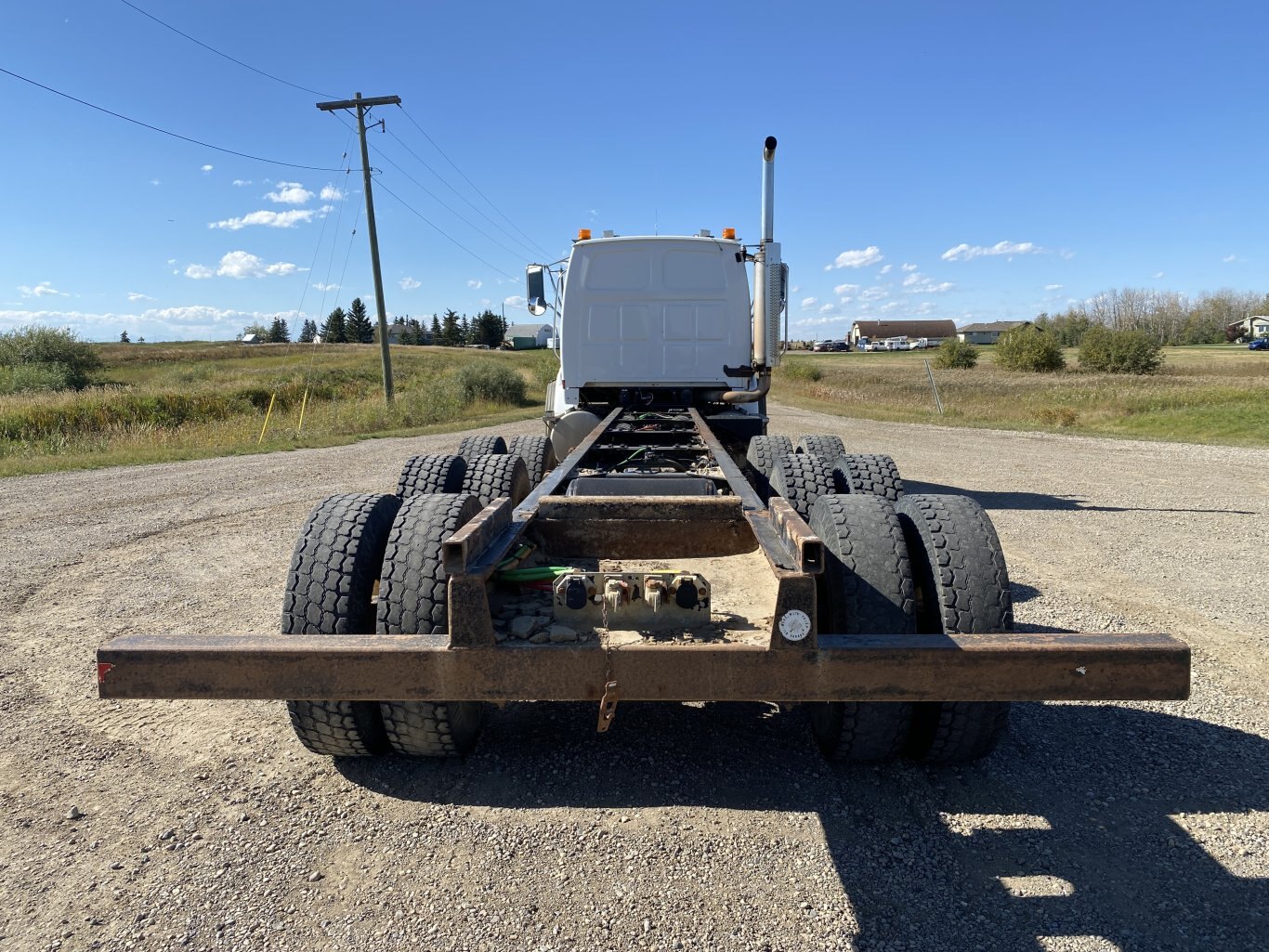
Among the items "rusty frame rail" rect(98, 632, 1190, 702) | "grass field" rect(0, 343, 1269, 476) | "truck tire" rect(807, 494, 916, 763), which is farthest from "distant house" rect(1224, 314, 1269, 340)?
"rusty frame rail" rect(98, 632, 1190, 702)

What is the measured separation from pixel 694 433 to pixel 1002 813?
3.89 m

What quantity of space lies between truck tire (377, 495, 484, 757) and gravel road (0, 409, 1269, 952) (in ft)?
0.69

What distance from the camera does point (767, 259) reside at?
633 centimetres

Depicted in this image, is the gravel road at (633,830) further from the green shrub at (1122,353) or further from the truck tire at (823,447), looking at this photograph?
the green shrub at (1122,353)

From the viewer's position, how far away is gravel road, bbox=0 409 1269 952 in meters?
2.20

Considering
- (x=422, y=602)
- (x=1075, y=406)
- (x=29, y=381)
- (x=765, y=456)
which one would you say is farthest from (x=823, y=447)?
(x=29, y=381)

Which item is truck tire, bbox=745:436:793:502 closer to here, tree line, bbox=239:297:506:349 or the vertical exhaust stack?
the vertical exhaust stack

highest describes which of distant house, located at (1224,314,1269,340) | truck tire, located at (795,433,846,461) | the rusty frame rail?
distant house, located at (1224,314,1269,340)

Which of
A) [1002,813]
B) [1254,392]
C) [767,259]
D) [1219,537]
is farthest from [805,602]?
[1254,392]

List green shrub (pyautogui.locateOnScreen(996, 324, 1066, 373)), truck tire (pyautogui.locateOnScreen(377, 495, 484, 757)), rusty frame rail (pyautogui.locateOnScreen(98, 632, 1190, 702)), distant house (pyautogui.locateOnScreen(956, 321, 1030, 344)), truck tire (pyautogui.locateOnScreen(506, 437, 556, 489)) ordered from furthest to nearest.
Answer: distant house (pyautogui.locateOnScreen(956, 321, 1030, 344)) < green shrub (pyautogui.locateOnScreen(996, 324, 1066, 373)) < truck tire (pyautogui.locateOnScreen(506, 437, 556, 489)) < truck tire (pyautogui.locateOnScreen(377, 495, 484, 757)) < rusty frame rail (pyautogui.locateOnScreen(98, 632, 1190, 702))

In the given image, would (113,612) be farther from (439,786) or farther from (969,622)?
(969,622)

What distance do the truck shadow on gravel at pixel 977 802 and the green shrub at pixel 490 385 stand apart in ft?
→ 81.8

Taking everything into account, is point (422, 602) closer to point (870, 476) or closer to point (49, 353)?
point (870, 476)

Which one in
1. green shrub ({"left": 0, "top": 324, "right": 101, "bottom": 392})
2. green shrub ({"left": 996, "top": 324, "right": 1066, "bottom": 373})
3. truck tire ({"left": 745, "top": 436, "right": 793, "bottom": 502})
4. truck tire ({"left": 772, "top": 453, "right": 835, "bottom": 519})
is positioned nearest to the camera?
truck tire ({"left": 772, "top": 453, "right": 835, "bottom": 519})
